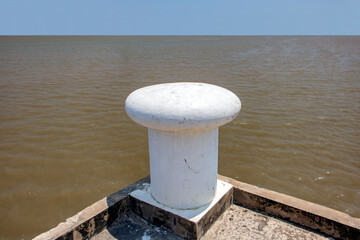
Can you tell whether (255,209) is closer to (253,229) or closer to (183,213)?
(253,229)

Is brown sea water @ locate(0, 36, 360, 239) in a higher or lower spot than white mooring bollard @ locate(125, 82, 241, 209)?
lower

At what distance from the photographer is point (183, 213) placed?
1966mm

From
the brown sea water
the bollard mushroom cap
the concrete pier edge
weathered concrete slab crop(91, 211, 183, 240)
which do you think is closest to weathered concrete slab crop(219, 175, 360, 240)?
the concrete pier edge

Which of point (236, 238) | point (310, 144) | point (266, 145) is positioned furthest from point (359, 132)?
point (236, 238)

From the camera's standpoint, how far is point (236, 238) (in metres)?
1.95

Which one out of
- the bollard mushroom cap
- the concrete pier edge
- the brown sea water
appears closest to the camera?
the bollard mushroom cap

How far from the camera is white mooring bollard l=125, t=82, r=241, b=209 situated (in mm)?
1676

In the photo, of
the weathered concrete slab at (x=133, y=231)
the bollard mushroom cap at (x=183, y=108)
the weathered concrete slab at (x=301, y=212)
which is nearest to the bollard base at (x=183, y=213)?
the weathered concrete slab at (x=133, y=231)

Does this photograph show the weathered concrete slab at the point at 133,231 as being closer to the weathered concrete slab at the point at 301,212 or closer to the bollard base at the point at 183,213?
the bollard base at the point at 183,213

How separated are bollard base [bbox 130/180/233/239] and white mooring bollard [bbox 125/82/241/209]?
5cm

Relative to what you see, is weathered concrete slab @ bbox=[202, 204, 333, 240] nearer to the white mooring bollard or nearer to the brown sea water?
the white mooring bollard

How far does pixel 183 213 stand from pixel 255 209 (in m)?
0.69

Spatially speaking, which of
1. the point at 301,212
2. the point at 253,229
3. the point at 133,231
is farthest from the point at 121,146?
the point at 301,212

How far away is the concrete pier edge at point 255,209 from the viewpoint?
6.28 ft
